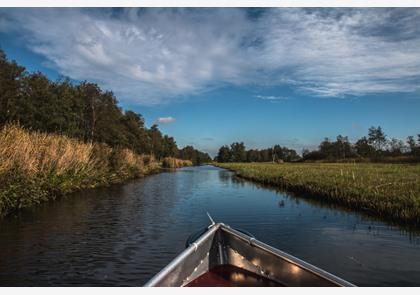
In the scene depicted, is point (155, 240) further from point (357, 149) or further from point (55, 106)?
point (357, 149)

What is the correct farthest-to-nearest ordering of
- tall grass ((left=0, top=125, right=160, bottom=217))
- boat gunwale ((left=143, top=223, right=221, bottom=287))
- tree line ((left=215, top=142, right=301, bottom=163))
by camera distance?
tree line ((left=215, top=142, right=301, bottom=163))
tall grass ((left=0, top=125, right=160, bottom=217))
boat gunwale ((left=143, top=223, right=221, bottom=287))

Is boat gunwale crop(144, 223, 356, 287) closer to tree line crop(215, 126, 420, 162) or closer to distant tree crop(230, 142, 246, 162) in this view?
tree line crop(215, 126, 420, 162)

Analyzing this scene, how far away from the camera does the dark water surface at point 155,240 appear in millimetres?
6605

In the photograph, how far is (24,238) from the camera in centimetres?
913

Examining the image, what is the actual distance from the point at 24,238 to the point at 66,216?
3.13 m

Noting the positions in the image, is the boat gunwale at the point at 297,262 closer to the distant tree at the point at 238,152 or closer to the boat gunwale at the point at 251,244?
the boat gunwale at the point at 251,244

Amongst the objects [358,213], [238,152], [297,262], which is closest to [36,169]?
[358,213]

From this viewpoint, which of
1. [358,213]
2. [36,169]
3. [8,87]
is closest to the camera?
[358,213]

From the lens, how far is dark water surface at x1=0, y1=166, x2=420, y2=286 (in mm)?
6605


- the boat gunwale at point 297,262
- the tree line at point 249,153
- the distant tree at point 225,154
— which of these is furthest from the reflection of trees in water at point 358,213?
the distant tree at point 225,154

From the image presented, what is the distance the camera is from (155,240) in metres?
9.17

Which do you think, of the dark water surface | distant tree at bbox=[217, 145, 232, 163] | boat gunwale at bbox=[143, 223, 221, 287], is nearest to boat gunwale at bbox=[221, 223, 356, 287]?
boat gunwale at bbox=[143, 223, 221, 287]
